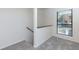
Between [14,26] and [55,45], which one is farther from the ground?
[14,26]

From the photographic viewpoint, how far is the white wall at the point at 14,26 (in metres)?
2.24

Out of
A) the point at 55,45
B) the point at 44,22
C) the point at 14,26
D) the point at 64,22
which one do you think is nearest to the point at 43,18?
the point at 44,22

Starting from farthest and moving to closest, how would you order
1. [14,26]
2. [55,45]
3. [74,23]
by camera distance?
[14,26], [55,45], [74,23]

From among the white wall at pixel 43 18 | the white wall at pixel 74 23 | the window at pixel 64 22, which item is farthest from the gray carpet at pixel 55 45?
the white wall at pixel 43 18

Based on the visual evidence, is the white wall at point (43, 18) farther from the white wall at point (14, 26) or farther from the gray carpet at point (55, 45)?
the gray carpet at point (55, 45)

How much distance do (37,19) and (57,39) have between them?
0.70 meters

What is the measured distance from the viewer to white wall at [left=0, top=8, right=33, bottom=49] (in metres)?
2.24

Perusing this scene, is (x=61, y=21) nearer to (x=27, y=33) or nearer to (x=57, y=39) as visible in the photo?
(x=57, y=39)

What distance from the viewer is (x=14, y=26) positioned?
7.86 ft

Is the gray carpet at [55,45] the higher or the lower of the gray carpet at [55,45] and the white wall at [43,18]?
the lower

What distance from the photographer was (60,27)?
194 centimetres

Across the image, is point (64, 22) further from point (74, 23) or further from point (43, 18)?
point (43, 18)

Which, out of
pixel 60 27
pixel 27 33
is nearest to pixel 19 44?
pixel 27 33

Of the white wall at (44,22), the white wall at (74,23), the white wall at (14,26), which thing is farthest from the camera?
the white wall at (14,26)
